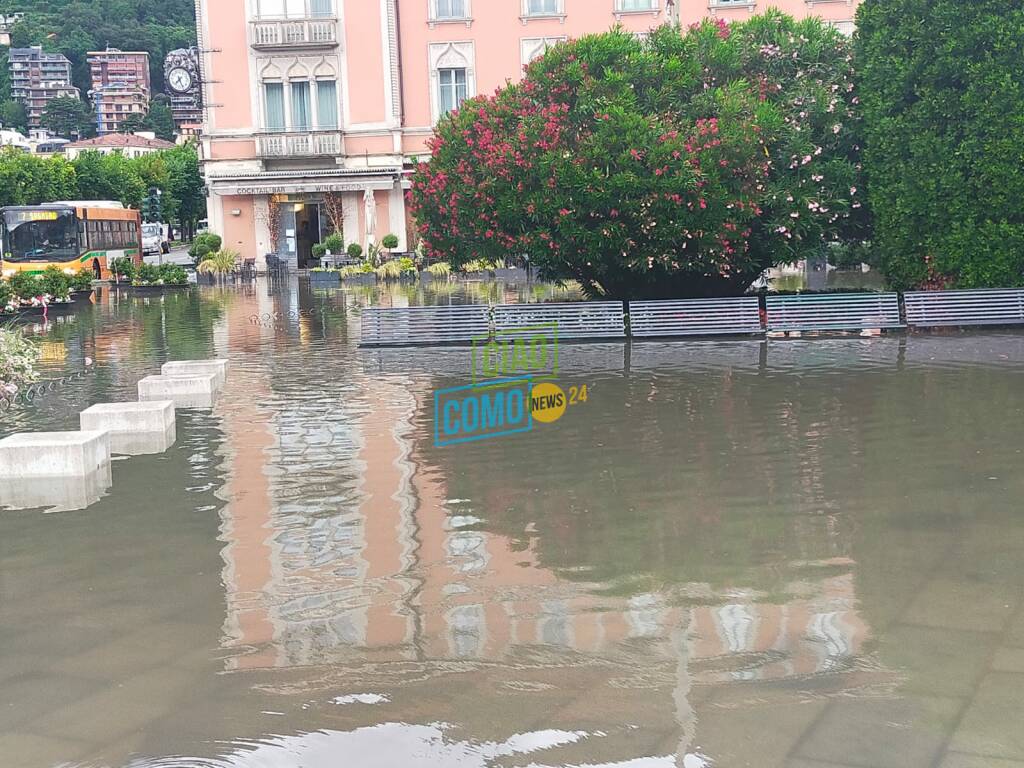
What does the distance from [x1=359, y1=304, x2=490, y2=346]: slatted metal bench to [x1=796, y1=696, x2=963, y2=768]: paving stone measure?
52.1ft

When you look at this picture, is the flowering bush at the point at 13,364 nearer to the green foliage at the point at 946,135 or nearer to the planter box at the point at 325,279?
the green foliage at the point at 946,135

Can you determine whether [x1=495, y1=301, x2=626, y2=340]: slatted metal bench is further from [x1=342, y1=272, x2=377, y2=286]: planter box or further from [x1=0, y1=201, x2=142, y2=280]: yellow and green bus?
[x1=342, y1=272, x2=377, y2=286]: planter box

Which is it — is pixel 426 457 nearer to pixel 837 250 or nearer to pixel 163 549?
pixel 163 549

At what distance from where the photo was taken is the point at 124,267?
41.2 meters

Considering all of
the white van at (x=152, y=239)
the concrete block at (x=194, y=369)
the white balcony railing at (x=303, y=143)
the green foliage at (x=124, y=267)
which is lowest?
the concrete block at (x=194, y=369)

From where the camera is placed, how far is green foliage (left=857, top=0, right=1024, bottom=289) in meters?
20.0

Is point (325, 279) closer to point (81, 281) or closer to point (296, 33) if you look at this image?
point (81, 281)

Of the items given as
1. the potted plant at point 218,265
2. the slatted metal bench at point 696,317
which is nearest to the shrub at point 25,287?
the potted plant at point 218,265

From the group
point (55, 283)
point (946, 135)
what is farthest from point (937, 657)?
point (55, 283)

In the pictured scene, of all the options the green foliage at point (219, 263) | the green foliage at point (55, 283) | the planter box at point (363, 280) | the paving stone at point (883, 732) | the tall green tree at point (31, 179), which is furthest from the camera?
the tall green tree at point (31, 179)

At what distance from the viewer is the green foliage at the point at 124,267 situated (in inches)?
1618

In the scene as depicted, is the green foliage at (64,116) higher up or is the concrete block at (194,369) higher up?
the green foliage at (64,116)

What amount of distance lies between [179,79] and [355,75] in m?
7.34

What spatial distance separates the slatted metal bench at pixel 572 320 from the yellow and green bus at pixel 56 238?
20.9 metres
